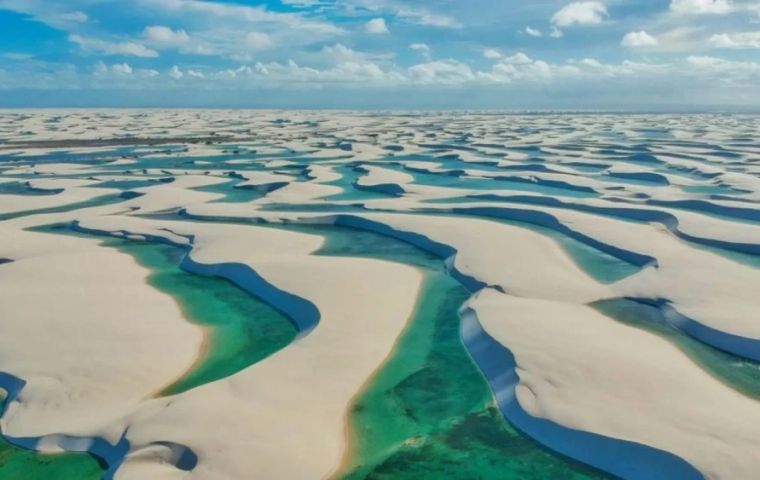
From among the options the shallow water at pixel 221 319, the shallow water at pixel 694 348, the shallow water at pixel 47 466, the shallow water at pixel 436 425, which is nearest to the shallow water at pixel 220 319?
the shallow water at pixel 221 319

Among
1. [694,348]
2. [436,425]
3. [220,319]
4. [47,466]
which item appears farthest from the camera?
[220,319]

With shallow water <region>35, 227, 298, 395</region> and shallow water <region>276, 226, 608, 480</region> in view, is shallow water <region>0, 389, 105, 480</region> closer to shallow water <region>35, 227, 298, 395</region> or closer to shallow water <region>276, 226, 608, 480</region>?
shallow water <region>35, 227, 298, 395</region>

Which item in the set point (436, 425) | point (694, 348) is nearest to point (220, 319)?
point (436, 425)

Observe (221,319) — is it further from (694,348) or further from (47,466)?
(694,348)

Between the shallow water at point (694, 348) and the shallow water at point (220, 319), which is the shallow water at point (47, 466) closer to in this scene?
the shallow water at point (220, 319)

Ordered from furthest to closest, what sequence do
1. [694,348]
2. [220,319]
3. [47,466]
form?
[220,319]
[694,348]
[47,466]

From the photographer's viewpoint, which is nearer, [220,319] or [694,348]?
[694,348]

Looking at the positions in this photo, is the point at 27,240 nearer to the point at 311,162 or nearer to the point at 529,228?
the point at 529,228

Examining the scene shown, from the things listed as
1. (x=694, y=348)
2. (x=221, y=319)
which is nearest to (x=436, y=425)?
(x=694, y=348)

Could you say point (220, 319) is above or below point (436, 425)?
below

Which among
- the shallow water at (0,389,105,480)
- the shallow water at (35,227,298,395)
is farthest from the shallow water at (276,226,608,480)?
the shallow water at (0,389,105,480)

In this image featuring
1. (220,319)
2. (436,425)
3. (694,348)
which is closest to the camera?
(436,425)
